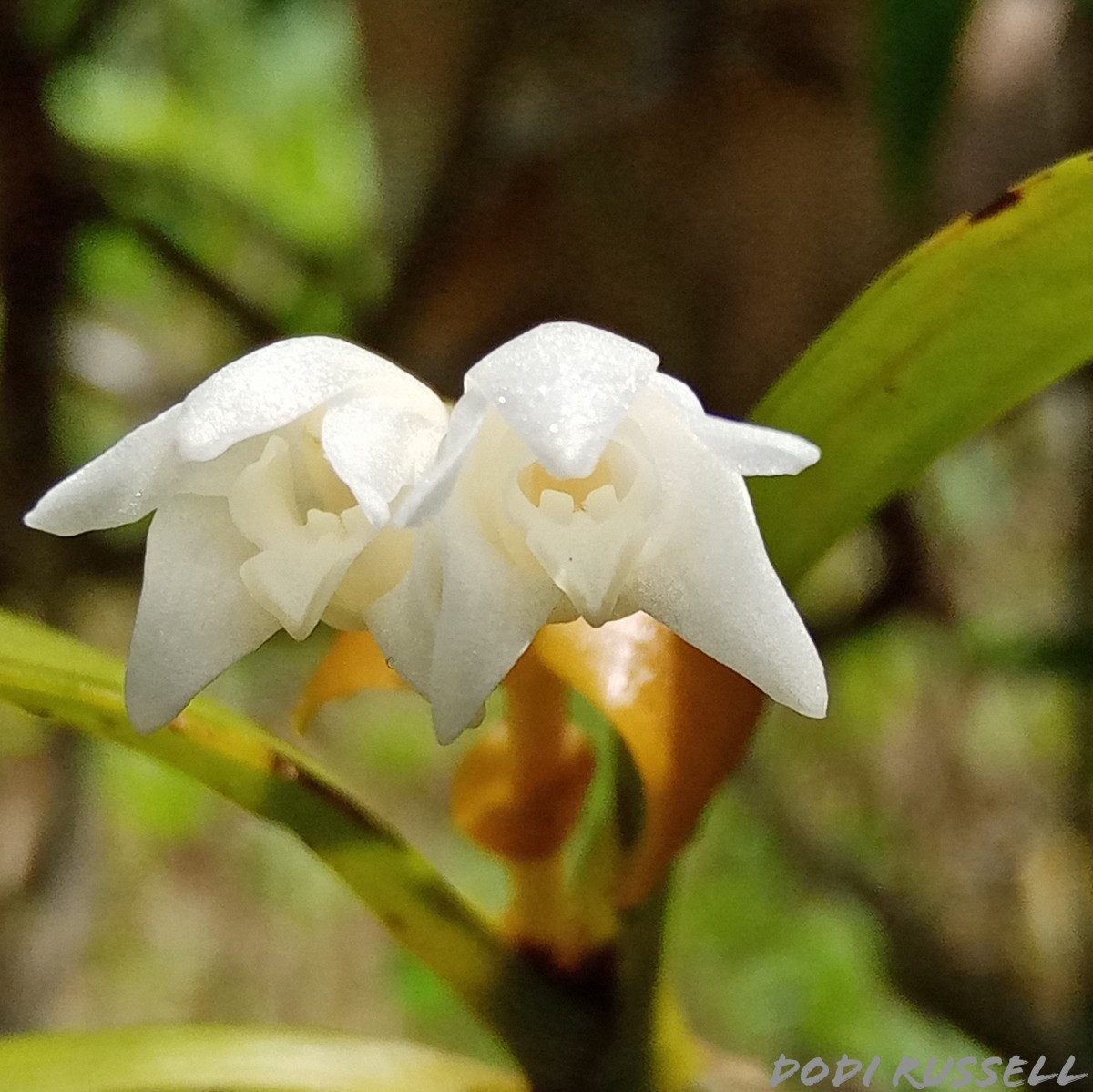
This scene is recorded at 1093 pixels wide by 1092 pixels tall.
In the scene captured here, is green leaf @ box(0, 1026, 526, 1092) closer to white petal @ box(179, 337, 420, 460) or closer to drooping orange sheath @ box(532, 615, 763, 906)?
drooping orange sheath @ box(532, 615, 763, 906)

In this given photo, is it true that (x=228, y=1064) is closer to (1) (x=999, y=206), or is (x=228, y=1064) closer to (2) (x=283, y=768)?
(2) (x=283, y=768)

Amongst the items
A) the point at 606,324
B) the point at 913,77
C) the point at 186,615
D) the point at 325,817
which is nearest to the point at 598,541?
the point at 186,615

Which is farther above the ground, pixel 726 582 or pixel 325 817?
pixel 726 582

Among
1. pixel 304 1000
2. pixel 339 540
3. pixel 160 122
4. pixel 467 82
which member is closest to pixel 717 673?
pixel 339 540

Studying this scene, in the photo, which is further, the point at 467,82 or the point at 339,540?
the point at 467,82

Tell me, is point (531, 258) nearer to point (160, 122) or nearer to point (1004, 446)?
point (160, 122)

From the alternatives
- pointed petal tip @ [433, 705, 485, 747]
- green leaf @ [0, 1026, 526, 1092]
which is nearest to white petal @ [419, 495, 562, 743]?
pointed petal tip @ [433, 705, 485, 747]

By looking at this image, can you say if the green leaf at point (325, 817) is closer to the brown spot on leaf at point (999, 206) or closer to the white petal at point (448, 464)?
the white petal at point (448, 464)
